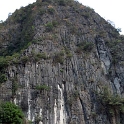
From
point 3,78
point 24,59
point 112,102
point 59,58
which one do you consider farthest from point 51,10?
point 112,102

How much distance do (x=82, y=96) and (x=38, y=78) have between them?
5.42 meters

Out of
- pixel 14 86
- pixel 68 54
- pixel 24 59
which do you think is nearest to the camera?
pixel 14 86

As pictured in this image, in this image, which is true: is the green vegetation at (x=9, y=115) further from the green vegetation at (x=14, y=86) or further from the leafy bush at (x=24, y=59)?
the leafy bush at (x=24, y=59)

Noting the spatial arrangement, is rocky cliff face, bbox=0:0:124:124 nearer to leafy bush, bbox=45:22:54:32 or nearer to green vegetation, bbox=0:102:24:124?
leafy bush, bbox=45:22:54:32

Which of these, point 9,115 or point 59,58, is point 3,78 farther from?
point 59,58

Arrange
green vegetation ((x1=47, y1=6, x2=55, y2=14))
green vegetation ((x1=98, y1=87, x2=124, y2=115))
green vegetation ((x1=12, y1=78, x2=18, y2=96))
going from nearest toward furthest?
green vegetation ((x1=12, y1=78, x2=18, y2=96)) < green vegetation ((x1=98, y1=87, x2=124, y2=115)) < green vegetation ((x1=47, y1=6, x2=55, y2=14))

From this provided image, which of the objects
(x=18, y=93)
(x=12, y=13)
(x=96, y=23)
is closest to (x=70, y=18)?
(x=96, y=23)

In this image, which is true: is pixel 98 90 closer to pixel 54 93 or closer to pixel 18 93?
pixel 54 93

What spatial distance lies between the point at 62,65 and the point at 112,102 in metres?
7.16

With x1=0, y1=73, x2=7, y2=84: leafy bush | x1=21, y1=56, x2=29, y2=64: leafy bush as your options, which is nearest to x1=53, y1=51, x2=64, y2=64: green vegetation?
x1=21, y1=56, x2=29, y2=64: leafy bush

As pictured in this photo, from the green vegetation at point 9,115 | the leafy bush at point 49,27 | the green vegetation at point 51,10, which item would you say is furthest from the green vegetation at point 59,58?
the green vegetation at point 9,115

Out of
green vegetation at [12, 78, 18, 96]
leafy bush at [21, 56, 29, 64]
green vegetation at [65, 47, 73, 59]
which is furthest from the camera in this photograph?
green vegetation at [65, 47, 73, 59]

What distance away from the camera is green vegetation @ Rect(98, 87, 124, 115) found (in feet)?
99.6

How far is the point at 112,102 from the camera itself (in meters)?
30.3
